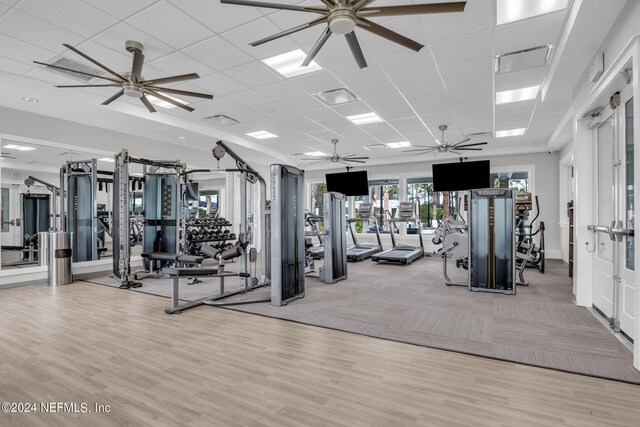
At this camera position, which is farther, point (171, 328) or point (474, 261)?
point (474, 261)

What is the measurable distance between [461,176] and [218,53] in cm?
742

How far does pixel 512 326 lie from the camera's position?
3432mm

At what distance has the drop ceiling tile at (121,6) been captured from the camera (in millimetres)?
3082

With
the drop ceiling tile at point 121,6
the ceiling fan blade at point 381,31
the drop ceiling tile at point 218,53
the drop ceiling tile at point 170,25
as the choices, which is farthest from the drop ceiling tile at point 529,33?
the drop ceiling tile at point 121,6

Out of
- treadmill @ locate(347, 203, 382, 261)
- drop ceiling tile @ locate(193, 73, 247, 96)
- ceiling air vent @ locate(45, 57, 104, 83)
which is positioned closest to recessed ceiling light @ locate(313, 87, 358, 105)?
drop ceiling tile @ locate(193, 73, 247, 96)

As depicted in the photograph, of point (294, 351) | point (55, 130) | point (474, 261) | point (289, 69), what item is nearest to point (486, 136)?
point (474, 261)

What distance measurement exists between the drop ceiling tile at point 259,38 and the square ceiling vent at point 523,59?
8.90ft

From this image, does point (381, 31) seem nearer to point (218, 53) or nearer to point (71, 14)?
point (218, 53)

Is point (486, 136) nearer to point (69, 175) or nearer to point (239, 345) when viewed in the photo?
point (239, 345)

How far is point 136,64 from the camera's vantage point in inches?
145

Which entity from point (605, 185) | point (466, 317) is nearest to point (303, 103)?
point (466, 317)

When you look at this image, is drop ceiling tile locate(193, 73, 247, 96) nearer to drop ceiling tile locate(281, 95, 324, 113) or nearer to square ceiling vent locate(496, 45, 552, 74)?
drop ceiling tile locate(281, 95, 324, 113)

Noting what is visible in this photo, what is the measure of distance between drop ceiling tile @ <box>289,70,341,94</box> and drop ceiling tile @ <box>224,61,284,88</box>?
30cm

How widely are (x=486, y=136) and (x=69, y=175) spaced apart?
31.1ft
